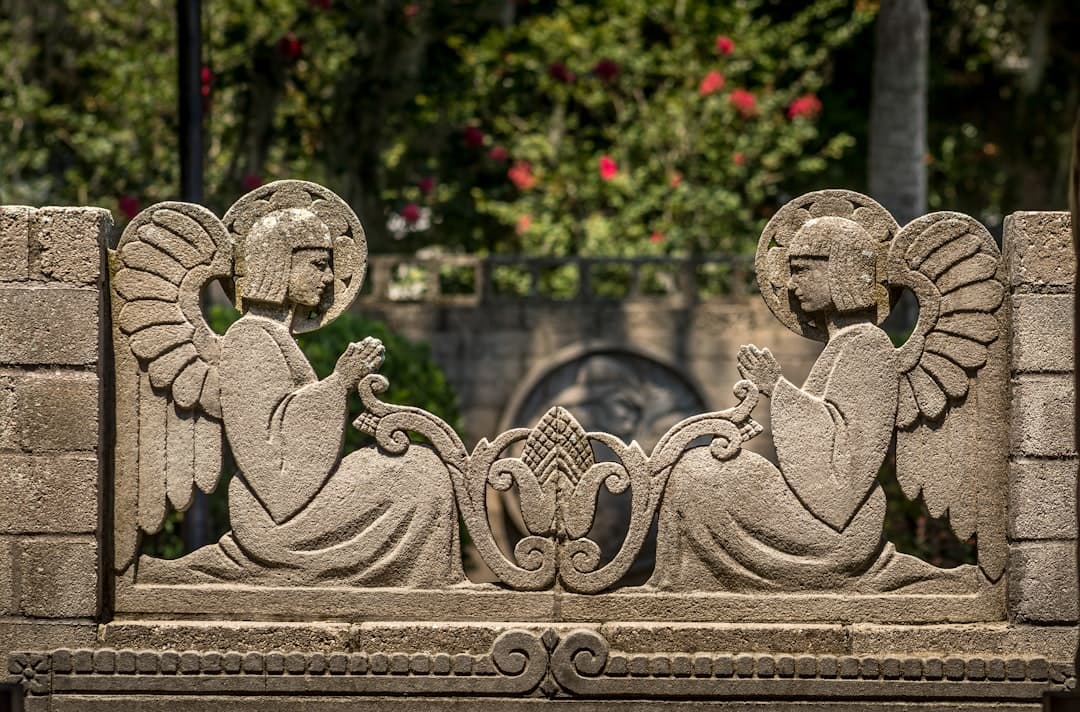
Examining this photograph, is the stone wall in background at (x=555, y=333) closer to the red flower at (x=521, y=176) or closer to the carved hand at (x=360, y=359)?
the red flower at (x=521, y=176)

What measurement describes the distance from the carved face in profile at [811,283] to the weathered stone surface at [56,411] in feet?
7.42

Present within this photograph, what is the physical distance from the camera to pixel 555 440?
491cm

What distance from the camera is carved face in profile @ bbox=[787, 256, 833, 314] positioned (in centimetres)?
486

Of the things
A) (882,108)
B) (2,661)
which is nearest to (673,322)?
(882,108)

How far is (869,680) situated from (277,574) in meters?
1.93

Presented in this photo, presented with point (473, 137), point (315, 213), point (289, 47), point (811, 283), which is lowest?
point (811, 283)

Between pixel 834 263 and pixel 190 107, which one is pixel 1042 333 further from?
pixel 190 107

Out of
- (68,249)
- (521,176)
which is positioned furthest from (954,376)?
(521,176)

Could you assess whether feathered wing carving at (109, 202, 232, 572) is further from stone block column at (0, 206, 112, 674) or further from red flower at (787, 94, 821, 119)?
red flower at (787, 94, 821, 119)

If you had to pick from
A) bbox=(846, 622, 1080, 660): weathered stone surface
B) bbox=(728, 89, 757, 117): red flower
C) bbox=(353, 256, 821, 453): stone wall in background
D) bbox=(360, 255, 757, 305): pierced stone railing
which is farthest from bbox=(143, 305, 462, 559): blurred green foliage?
bbox=(728, 89, 757, 117): red flower

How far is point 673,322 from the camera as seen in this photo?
1034 cm

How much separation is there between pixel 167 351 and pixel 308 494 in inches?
25.5

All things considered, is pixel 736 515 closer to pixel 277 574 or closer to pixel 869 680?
pixel 869 680

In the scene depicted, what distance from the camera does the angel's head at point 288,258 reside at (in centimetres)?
490
